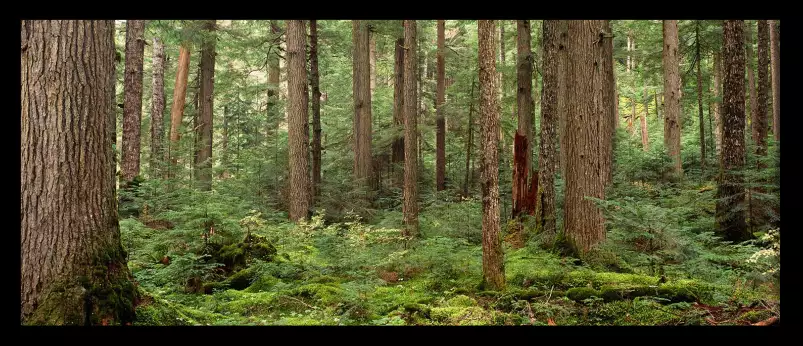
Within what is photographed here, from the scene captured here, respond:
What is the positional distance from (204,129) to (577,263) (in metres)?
15.3

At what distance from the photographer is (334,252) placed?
9.12 metres

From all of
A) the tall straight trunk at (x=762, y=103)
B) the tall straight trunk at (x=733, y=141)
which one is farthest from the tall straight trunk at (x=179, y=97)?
the tall straight trunk at (x=762, y=103)

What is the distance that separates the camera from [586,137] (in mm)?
8766

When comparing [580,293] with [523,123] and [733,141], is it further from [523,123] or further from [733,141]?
[523,123]

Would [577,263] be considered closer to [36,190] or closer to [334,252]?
[334,252]

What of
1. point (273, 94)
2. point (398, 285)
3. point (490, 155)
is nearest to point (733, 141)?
point (490, 155)

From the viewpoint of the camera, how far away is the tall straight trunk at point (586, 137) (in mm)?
8766

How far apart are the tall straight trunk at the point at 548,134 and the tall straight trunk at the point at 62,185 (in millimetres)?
8348

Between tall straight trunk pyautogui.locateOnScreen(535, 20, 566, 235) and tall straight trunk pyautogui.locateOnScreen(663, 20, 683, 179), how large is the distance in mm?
7395

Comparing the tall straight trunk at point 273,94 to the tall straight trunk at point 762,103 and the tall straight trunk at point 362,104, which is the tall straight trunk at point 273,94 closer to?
the tall straight trunk at point 362,104

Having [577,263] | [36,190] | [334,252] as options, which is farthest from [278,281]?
[577,263]

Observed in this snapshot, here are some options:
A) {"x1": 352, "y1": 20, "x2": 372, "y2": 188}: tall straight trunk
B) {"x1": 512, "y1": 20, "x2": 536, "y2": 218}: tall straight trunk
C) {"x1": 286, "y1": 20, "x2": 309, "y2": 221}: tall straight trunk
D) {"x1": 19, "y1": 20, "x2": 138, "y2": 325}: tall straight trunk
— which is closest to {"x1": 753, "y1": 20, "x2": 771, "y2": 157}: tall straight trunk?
{"x1": 512, "y1": 20, "x2": 536, "y2": 218}: tall straight trunk

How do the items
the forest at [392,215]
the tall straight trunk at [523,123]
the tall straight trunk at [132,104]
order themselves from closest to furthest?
the forest at [392,215], the tall straight trunk at [523,123], the tall straight trunk at [132,104]
